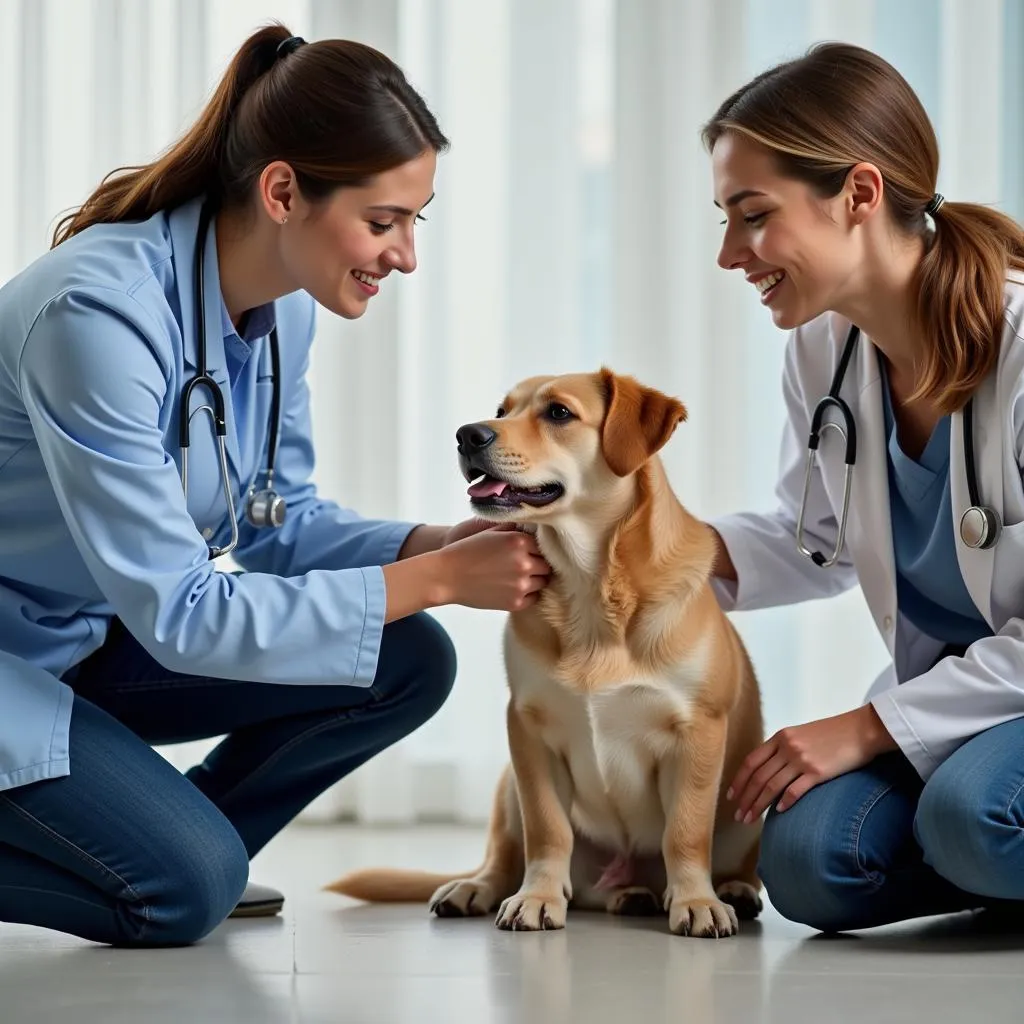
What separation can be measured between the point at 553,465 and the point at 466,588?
0.23m

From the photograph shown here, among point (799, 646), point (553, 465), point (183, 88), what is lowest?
point (799, 646)

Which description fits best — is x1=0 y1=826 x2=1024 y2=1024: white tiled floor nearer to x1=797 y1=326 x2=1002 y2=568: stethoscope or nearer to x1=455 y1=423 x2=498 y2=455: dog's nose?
x1=797 y1=326 x2=1002 y2=568: stethoscope

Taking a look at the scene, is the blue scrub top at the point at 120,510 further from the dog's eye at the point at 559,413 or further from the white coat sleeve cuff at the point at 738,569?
the white coat sleeve cuff at the point at 738,569

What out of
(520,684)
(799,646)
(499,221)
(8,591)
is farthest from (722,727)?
(499,221)

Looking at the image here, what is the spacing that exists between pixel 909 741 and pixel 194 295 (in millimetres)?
1179

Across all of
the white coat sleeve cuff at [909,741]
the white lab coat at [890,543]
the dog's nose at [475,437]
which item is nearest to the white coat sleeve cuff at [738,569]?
the white lab coat at [890,543]

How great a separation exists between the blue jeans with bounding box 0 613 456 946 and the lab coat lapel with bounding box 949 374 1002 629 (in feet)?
2.97

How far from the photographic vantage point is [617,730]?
2.05 metres

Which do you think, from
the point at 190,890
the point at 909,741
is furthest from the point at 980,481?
the point at 190,890

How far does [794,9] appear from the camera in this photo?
3482 mm

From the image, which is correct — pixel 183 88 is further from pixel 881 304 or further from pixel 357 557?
pixel 881 304

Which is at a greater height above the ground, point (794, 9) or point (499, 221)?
point (794, 9)

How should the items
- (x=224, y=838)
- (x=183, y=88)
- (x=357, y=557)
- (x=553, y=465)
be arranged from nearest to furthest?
(x=224, y=838), (x=553, y=465), (x=357, y=557), (x=183, y=88)

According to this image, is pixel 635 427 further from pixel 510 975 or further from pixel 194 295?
pixel 510 975
